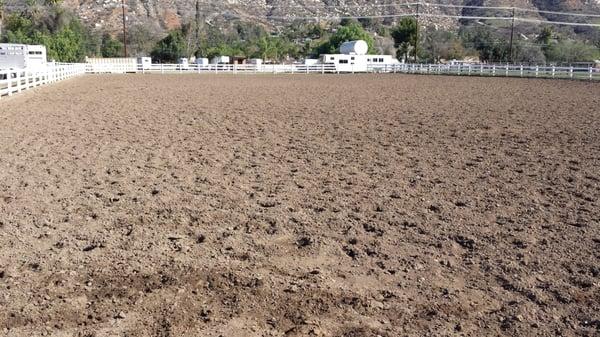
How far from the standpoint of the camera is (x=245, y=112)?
19047mm

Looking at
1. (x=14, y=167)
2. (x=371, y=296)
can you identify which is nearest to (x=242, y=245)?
(x=371, y=296)

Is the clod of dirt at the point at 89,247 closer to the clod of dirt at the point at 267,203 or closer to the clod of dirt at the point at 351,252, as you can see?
the clod of dirt at the point at 267,203

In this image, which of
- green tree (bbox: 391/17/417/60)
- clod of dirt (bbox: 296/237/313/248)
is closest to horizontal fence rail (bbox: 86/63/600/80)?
green tree (bbox: 391/17/417/60)

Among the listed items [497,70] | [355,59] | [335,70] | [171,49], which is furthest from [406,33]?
[497,70]

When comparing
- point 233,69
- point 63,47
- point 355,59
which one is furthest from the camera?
point 355,59

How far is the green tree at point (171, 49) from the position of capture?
299ft

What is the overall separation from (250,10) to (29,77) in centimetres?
14655

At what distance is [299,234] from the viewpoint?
6547 millimetres

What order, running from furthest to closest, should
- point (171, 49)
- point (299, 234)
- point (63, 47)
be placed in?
point (171, 49)
point (63, 47)
point (299, 234)

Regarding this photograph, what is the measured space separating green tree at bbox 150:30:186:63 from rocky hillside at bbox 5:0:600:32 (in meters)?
40.6

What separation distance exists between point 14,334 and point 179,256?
69.7 inches

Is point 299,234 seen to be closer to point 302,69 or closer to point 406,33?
point 302,69

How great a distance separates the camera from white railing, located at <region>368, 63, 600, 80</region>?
143 feet

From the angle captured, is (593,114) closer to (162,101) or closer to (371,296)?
(162,101)
